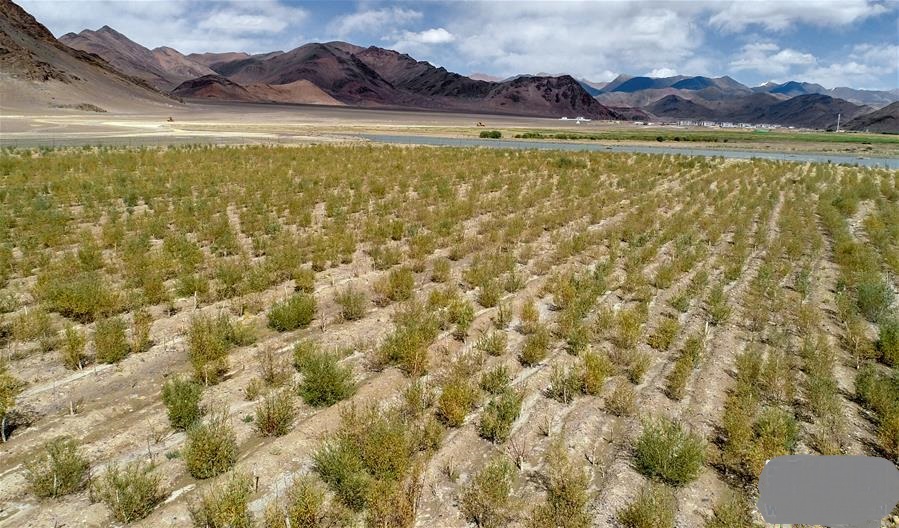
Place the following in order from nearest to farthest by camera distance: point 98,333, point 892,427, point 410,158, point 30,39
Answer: point 892,427, point 98,333, point 410,158, point 30,39

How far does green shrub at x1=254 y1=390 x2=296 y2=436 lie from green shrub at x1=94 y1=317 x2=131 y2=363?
258cm

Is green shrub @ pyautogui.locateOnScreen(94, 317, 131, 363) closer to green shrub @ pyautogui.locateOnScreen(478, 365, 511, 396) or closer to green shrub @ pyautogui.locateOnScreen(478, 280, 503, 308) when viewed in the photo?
green shrub @ pyautogui.locateOnScreen(478, 365, 511, 396)

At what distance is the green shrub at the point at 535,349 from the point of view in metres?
7.11

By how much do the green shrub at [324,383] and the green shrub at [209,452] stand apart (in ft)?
3.45

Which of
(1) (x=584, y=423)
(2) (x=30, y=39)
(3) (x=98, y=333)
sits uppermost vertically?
(2) (x=30, y=39)

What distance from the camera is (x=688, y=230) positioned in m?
15.5

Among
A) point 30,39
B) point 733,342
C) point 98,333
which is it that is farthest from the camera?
point 30,39

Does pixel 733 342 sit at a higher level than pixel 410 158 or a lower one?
lower

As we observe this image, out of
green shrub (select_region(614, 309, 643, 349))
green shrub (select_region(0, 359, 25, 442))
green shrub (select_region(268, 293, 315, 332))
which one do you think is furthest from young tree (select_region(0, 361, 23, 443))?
green shrub (select_region(614, 309, 643, 349))

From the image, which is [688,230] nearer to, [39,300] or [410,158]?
[39,300]

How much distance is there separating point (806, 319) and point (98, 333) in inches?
440

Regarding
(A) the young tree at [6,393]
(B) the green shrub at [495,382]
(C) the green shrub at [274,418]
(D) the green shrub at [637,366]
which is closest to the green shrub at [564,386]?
(B) the green shrub at [495,382]

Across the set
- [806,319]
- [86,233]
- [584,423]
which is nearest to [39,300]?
[86,233]

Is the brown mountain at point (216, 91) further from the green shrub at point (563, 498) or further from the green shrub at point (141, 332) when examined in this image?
the green shrub at point (563, 498)
